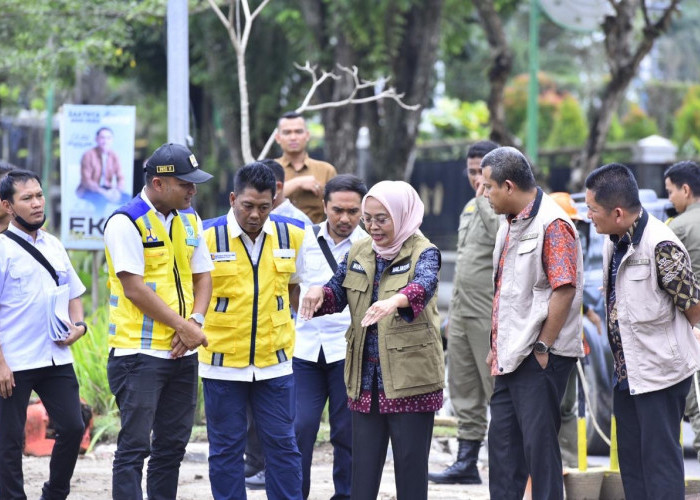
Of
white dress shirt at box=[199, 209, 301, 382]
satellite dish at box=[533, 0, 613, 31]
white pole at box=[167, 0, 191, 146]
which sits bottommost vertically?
white dress shirt at box=[199, 209, 301, 382]

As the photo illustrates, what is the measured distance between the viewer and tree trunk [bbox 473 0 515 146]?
46.1 ft

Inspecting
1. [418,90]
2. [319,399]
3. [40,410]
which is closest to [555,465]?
[319,399]

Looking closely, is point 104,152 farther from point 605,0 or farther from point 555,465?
point 605,0

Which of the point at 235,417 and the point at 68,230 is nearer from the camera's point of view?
the point at 235,417

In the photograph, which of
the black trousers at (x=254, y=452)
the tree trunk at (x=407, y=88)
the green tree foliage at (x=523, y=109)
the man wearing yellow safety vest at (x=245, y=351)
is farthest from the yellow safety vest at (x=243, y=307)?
the green tree foliage at (x=523, y=109)

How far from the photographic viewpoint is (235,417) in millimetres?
5883

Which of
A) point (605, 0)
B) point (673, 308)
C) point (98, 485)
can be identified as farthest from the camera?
point (605, 0)

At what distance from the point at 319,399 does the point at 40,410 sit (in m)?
2.58

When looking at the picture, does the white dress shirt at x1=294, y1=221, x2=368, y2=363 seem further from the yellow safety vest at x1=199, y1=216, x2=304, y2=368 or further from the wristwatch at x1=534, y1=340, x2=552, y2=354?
the wristwatch at x1=534, y1=340, x2=552, y2=354

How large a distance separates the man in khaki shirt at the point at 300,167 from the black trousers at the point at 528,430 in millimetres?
2648

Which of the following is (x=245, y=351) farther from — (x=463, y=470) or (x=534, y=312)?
(x=463, y=470)

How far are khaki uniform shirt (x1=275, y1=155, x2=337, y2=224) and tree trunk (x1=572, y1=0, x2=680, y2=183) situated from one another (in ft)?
20.5

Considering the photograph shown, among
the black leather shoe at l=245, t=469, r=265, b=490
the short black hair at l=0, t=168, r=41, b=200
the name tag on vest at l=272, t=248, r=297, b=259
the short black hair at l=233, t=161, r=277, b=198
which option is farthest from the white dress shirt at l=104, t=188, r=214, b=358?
the black leather shoe at l=245, t=469, r=265, b=490

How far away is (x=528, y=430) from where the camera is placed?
5.54 m
